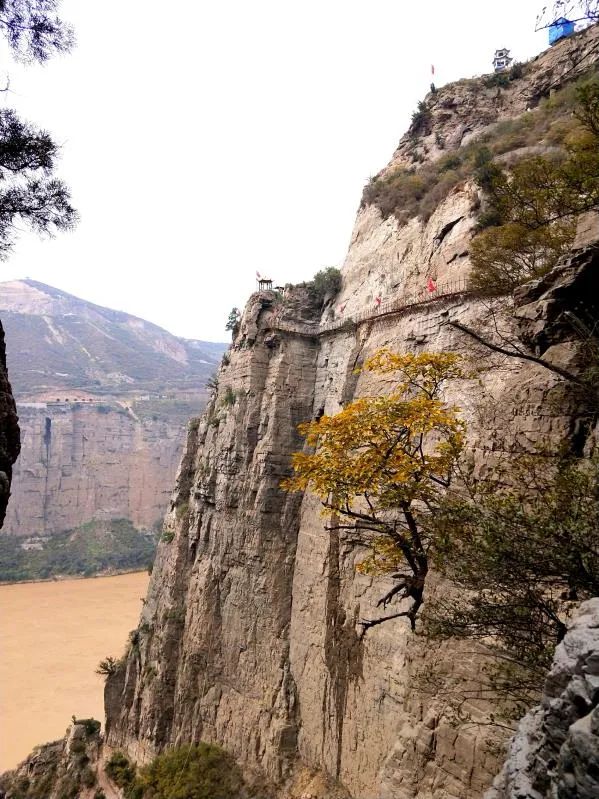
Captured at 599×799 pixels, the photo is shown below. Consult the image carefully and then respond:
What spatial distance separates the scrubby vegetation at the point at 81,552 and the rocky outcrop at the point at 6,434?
64642 mm

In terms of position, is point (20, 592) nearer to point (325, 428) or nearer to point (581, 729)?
point (325, 428)

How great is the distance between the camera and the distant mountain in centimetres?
10631

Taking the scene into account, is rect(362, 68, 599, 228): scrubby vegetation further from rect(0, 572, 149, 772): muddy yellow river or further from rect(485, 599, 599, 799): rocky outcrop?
rect(0, 572, 149, 772): muddy yellow river

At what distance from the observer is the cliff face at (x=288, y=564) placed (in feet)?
46.9

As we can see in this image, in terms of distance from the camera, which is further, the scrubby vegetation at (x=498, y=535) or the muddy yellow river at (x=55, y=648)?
the muddy yellow river at (x=55, y=648)

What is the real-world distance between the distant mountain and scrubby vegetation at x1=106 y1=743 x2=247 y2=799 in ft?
281

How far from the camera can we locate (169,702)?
20.1 metres

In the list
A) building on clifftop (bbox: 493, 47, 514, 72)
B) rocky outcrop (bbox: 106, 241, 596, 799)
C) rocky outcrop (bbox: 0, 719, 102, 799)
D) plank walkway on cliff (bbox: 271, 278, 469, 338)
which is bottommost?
rocky outcrop (bbox: 0, 719, 102, 799)

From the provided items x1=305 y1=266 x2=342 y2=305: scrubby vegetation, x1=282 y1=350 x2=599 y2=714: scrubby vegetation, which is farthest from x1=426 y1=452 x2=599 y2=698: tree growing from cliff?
x1=305 y1=266 x2=342 y2=305: scrubby vegetation

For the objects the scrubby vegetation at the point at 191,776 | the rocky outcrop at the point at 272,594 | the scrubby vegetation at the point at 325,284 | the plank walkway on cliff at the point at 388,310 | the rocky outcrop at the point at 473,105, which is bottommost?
the scrubby vegetation at the point at 191,776

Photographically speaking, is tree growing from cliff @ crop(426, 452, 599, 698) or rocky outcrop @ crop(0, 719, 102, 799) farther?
rocky outcrop @ crop(0, 719, 102, 799)

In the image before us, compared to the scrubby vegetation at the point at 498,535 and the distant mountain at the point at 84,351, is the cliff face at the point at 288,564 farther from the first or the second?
the distant mountain at the point at 84,351

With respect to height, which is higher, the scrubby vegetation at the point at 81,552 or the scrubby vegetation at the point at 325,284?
the scrubby vegetation at the point at 325,284

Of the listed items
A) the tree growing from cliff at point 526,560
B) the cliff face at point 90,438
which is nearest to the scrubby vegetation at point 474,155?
the tree growing from cliff at point 526,560
